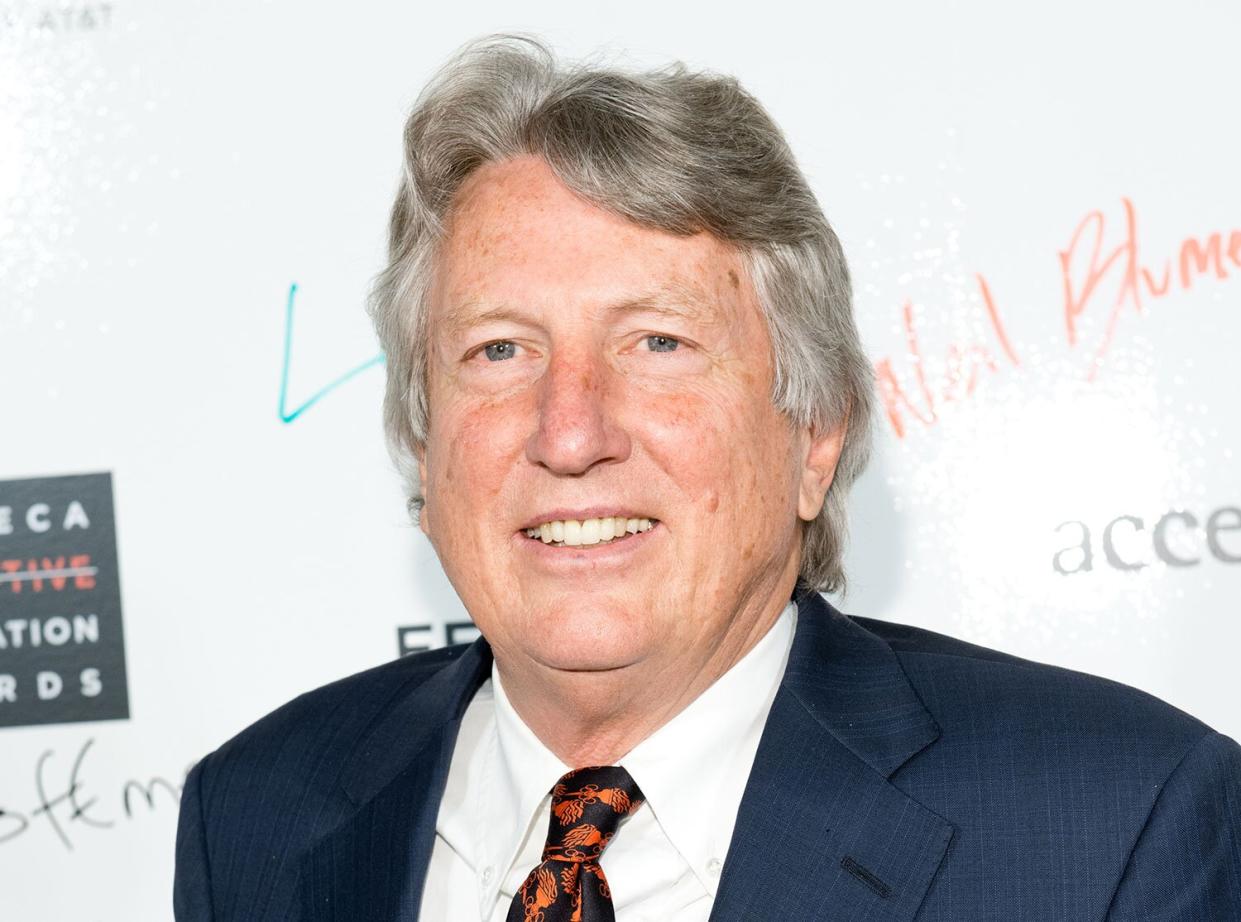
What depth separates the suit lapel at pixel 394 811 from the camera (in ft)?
4.99

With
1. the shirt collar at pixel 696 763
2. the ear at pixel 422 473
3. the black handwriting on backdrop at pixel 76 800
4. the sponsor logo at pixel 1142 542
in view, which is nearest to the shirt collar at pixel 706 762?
the shirt collar at pixel 696 763

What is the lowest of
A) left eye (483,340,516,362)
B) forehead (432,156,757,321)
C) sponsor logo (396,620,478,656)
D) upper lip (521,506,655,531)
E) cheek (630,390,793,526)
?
sponsor logo (396,620,478,656)

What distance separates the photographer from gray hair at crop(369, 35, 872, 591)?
1.42 m

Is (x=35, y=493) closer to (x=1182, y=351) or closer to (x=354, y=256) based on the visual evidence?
(x=354, y=256)

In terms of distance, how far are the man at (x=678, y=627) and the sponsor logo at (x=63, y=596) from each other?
1.64ft

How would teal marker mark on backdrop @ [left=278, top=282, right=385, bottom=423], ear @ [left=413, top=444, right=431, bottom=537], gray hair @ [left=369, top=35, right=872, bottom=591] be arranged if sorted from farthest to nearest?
teal marker mark on backdrop @ [left=278, top=282, right=385, bottom=423], ear @ [left=413, top=444, right=431, bottom=537], gray hair @ [left=369, top=35, right=872, bottom=591]

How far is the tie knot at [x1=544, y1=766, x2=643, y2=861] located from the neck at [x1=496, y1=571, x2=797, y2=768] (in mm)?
37

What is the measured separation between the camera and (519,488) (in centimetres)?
140

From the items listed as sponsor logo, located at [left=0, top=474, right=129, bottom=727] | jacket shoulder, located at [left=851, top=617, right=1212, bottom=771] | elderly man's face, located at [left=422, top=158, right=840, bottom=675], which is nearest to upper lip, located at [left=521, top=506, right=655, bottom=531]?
elderly man's face, located at [left=422, top=158, right=840, bottom=675]

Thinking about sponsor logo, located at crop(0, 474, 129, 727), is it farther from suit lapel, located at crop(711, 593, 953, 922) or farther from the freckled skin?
suit lapel, located at crop(711, 593, 953, 922)
